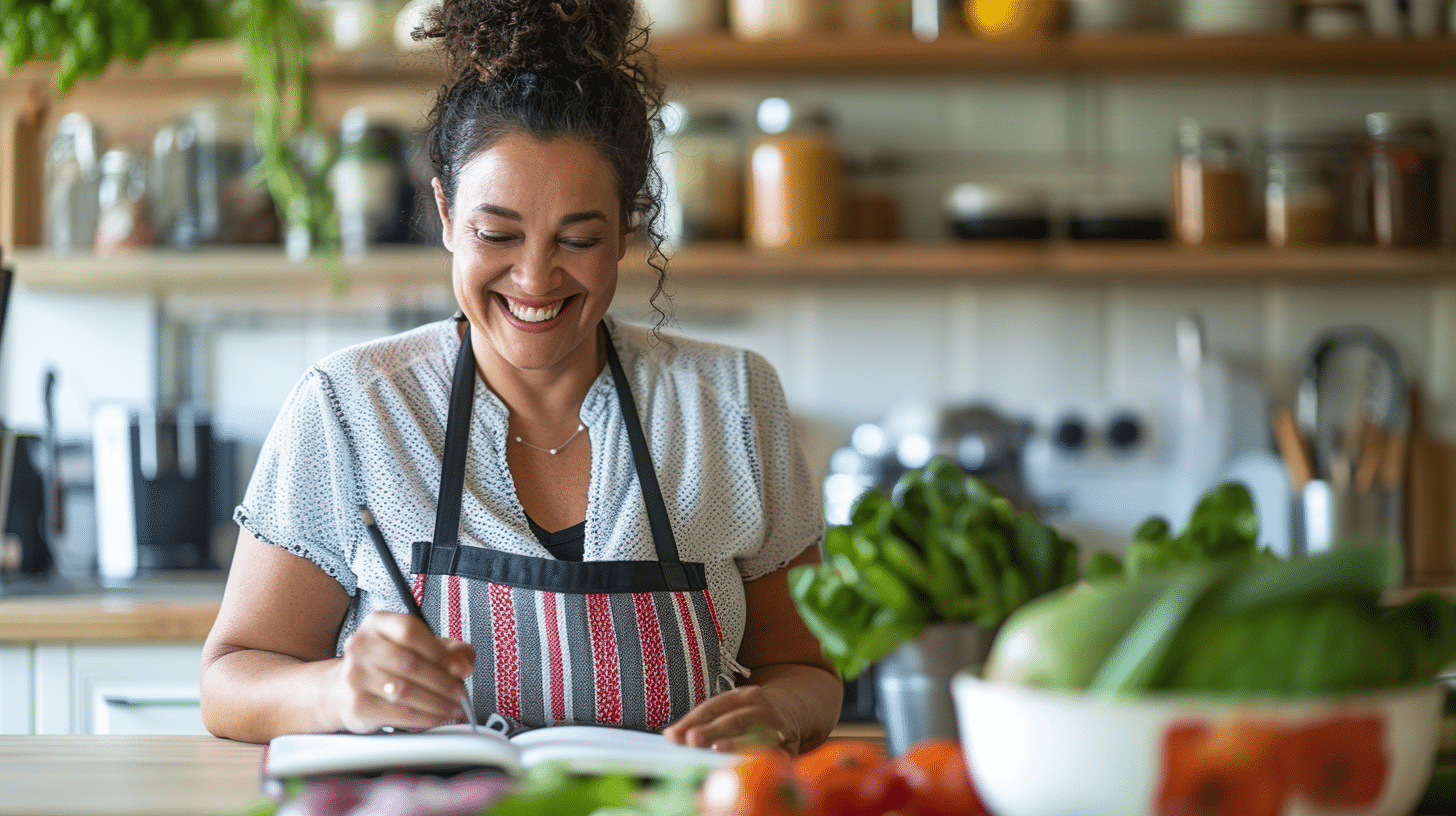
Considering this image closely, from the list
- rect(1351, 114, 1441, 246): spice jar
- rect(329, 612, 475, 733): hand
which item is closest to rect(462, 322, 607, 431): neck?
rect(329, 612, 475, 733): hand

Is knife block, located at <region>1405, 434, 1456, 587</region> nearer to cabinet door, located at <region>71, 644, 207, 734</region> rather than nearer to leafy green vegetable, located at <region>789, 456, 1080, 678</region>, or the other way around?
leafy green vegetable, located at <region>789, 456, 1080, 678</region>

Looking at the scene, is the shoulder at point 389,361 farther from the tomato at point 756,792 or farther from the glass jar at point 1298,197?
the glass jar at point 1298,197

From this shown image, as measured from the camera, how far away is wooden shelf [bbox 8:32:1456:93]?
94.8 inches

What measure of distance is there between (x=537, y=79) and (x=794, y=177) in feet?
3.77

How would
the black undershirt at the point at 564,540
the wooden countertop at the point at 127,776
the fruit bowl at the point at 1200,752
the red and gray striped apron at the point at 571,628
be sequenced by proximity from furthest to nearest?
the black undershirt at the point at 564,540
the red and gray striped apron at the point at 571,628
the wooden countertop at the point at 127,776
the fruit bowl at the point at 1200,752

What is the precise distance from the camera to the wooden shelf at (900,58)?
241 cm

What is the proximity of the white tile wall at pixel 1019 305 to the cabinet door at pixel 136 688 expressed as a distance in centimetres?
75

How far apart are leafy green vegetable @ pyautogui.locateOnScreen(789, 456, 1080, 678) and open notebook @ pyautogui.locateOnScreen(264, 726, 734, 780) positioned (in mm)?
144

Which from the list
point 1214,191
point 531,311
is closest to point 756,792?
point 531,311

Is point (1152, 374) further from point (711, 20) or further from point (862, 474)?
point (711, 20)

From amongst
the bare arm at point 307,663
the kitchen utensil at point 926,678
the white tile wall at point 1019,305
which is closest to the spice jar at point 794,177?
the white tile wall at point 1019,305

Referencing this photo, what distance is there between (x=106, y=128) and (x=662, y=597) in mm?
1897

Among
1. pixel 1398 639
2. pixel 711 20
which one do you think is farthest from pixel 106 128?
pixel 1398 639

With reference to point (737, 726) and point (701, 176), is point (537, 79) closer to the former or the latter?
point (737, 726)
